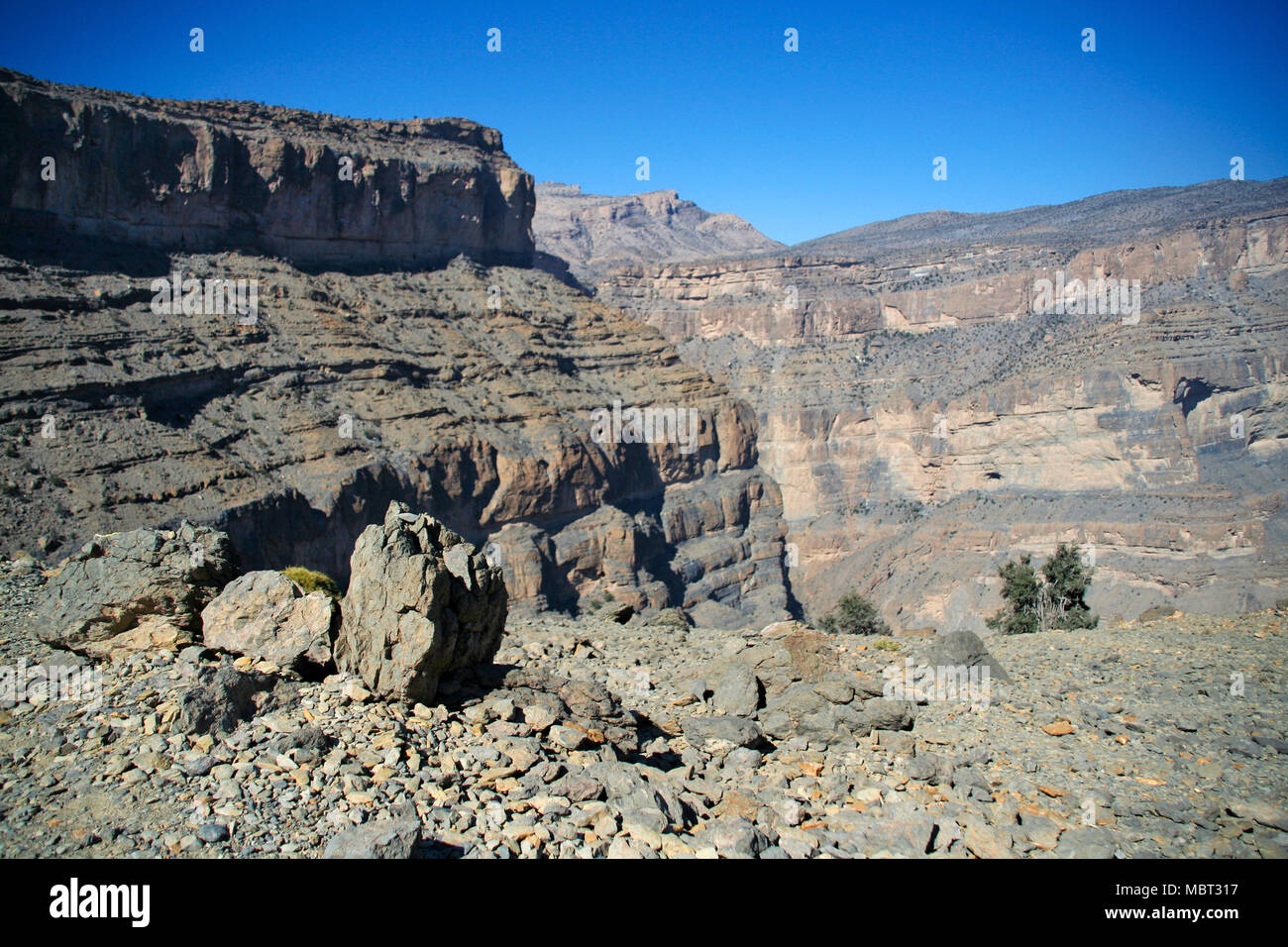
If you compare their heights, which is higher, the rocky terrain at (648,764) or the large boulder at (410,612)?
the large boulder at (410,612)

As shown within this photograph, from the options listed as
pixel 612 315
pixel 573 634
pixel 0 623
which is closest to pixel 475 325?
pixel 612 315

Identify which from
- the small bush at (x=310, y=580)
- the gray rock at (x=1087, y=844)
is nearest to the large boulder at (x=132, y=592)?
the small bush at (x=310, y=580)

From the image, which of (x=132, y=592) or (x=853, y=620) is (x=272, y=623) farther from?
(x=853, y=620)

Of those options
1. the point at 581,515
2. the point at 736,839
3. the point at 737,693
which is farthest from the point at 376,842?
the point at 581,515

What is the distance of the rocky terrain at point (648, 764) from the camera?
7.38 meters

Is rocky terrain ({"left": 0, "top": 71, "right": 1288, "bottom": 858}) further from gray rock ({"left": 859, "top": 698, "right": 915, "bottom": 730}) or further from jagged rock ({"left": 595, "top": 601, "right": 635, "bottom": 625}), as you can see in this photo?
jagged rock ({"left": 595, "top": 601, "right": 635, "bottom": 625})

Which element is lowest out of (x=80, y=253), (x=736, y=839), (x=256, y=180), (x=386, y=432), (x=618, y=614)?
(x=618, y=614)

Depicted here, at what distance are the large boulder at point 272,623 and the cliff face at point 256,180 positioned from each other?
169 ft

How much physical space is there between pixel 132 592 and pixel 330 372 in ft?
145

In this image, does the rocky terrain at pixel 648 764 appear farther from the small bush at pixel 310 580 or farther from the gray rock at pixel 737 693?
the small bush at pixel 310 580

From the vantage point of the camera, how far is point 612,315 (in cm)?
8169

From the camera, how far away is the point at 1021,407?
7312cm

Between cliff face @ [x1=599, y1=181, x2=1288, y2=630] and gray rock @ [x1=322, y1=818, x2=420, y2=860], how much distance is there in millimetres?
56963

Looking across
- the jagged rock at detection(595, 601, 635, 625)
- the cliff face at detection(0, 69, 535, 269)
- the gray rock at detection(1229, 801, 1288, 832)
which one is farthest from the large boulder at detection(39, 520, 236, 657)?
the cliff face at detection(0, 69, 535, 269)
